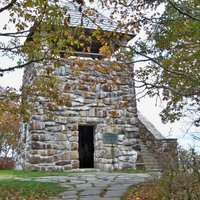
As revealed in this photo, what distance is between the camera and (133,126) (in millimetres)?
11281

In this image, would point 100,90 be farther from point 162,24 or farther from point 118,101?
point 162,24

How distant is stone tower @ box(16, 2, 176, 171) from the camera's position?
1019 centimetres

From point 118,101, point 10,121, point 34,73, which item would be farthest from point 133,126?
point 10,121

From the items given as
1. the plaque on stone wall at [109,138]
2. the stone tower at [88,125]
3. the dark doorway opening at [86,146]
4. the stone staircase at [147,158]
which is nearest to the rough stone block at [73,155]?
the stone tower at [88,125]

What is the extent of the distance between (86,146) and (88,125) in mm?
3118

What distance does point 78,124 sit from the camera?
Result: 10727 mm

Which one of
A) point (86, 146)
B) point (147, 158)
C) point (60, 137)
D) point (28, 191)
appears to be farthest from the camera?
point (86, 146)

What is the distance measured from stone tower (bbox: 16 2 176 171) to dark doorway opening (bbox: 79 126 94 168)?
2.84m

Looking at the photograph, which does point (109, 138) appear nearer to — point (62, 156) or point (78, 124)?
point (78, 124)

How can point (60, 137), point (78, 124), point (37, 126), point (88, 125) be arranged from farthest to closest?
point (88, 125), point (78, 124), point (60, 137), point (37, 126)

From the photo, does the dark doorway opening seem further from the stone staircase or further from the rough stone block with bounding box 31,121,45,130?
the rough stone block with bounding box 31,121,45,130

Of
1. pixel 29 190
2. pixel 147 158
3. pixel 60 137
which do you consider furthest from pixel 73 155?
pixel 29 190

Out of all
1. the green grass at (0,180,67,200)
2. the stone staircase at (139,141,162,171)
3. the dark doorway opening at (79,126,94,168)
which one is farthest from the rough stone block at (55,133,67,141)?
the green grass at (0,180,67,200)

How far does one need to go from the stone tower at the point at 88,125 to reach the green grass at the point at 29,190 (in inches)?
147
